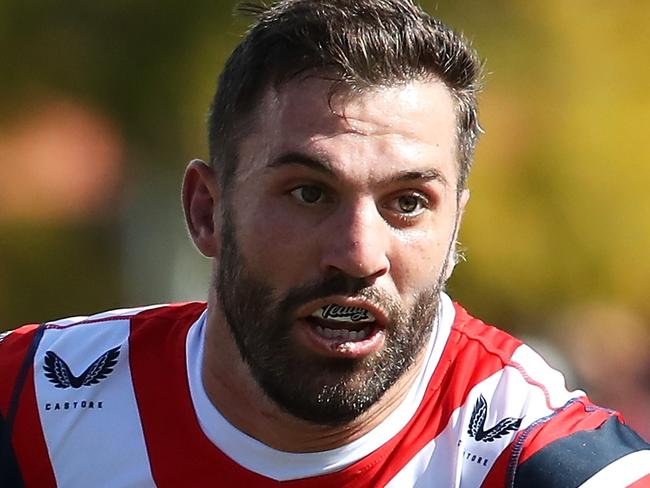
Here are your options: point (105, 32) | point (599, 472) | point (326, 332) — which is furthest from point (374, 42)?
point (105, 32)

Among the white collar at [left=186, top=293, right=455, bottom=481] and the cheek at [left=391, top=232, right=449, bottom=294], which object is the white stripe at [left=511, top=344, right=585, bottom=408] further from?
Result: the cheek at [left=391, top=232, right=449, bottom=294]

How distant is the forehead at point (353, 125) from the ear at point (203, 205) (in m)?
0.23

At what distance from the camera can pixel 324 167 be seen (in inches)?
119

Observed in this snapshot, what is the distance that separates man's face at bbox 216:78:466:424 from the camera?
3.02 m

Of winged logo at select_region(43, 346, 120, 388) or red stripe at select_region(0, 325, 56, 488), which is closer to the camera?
red stripe at select_region(0, 325, 56, 488)

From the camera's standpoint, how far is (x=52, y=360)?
3.59 metres

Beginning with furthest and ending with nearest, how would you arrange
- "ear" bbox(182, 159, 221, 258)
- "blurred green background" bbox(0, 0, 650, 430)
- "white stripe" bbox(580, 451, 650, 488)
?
1. "blurred green background" bbox(0, 0, 650, 430)
2. "ear" bbox(182, 159, 221, 258)
3. "white stripe" bbox(580, 451, 650, 488)

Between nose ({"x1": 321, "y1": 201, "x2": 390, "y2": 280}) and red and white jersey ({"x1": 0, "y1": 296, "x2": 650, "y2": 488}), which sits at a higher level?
nose ({"x1": 321, "y1": 201, "x2": 390, "y2": 280})

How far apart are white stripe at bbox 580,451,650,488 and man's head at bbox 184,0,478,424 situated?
0.53 meters

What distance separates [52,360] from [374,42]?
1.21m

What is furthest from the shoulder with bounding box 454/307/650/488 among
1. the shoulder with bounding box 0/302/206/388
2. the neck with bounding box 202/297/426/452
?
the shoulder with bounding box 0/302/206/388

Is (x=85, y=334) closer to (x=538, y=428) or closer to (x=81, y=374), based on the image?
(x=81, y=374)

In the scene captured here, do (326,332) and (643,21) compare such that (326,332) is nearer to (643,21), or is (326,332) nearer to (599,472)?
(599,472)

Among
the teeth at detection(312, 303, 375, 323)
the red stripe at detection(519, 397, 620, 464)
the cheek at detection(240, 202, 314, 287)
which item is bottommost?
the red stripe at detection(519, 397, 620, 464)
